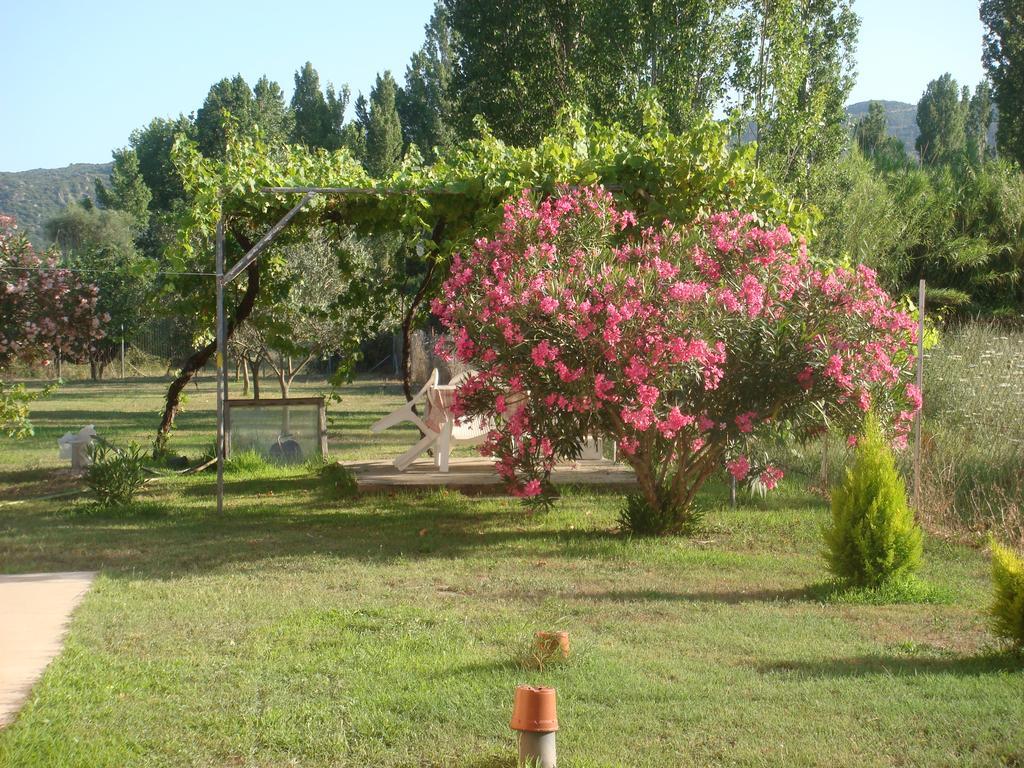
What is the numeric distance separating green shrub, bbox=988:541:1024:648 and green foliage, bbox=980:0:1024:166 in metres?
24.2

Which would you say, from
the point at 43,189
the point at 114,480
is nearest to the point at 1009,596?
the point at 114,480

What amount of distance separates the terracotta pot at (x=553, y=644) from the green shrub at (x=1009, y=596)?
6.63ft

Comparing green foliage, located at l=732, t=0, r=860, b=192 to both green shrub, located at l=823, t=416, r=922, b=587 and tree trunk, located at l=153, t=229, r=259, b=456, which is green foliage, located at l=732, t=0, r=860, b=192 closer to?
tree trunk, located at l=153, t=229, r=259, b=456

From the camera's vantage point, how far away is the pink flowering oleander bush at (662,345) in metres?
7.93

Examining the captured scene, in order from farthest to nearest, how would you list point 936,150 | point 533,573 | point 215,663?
point 936,150 < point 533,573 < point 215,663

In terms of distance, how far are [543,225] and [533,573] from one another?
274 centimetres

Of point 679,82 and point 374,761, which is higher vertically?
point 679,82

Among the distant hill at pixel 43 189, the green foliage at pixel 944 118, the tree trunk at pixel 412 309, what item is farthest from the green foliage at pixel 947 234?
the distant hill at pixel 43 189

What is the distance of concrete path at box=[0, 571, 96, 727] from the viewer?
488cm

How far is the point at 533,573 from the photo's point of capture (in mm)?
7598

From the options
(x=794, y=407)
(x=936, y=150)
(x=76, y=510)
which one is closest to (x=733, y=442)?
(x=794, y=407)

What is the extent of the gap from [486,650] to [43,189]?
124524 millimetres

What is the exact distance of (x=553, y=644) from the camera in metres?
5.04

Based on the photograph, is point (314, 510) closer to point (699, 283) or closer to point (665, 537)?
point (665, 537)
